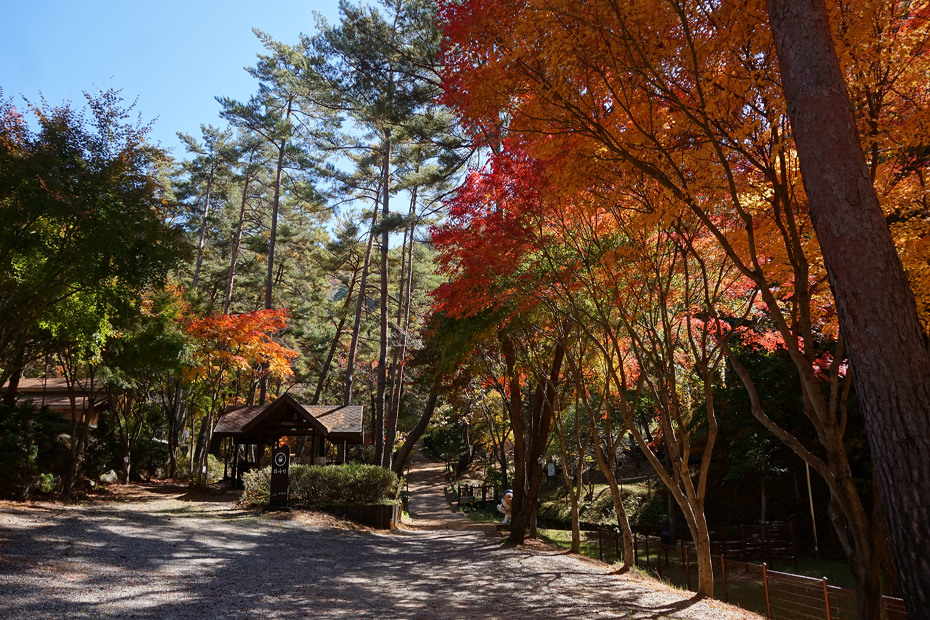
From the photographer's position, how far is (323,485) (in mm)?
15680

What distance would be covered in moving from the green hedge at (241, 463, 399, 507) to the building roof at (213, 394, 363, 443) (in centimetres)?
191

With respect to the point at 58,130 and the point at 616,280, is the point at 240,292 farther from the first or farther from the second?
the point at 616,280

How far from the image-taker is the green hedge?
15570 mm

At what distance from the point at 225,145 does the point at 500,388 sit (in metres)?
17.8

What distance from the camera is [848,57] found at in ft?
14.8

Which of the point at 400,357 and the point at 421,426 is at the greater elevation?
the point at 400,357

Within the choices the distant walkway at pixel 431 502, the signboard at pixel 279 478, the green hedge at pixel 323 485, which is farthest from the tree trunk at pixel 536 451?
the signboard at pixel 279 478

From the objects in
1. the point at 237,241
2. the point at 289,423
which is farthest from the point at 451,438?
the point at 289,423

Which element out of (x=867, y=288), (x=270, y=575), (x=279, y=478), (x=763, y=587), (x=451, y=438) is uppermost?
(x=867, y=288)

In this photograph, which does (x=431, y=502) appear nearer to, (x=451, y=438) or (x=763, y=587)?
(x=451, y=438)

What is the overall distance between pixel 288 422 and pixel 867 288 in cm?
1705

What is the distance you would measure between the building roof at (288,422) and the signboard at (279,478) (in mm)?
2820

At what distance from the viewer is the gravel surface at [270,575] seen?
582cm

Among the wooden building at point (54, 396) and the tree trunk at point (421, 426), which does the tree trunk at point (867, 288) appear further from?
the wooden building at point (54, 396)
